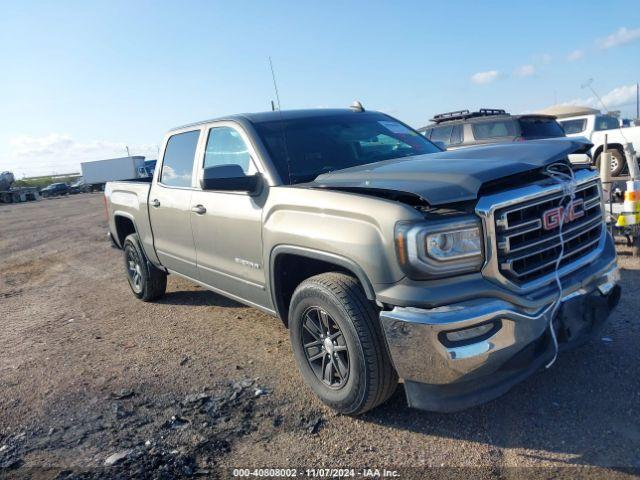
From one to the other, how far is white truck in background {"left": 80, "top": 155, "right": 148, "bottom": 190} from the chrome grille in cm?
5377

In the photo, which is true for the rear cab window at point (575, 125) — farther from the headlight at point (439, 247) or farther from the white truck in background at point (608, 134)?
the headlight at point (439, 247)

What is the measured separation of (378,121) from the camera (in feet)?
15.8

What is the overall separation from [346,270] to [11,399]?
2839mm

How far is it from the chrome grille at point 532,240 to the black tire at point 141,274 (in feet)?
14.3

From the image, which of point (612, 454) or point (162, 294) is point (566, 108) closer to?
point (162, 294)

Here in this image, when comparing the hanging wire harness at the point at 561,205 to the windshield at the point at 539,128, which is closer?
the hanging wire harness at the point at 561,205

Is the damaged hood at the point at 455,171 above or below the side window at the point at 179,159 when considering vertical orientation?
below

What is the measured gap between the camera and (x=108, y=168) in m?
53.2

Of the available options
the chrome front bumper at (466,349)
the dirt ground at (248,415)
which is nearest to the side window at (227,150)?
the dirt ground at (248,415)

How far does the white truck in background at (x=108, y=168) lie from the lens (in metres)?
53.2

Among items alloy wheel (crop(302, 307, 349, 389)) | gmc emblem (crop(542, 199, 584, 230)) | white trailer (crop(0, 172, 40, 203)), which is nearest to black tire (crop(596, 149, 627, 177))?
gmc emblem (crop(542, 199, 584, 230))

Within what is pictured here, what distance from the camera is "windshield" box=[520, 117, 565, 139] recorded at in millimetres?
11047

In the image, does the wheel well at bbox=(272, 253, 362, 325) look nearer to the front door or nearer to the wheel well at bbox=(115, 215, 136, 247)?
the front door

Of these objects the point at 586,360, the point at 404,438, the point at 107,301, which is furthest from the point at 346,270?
the point at 107,301
